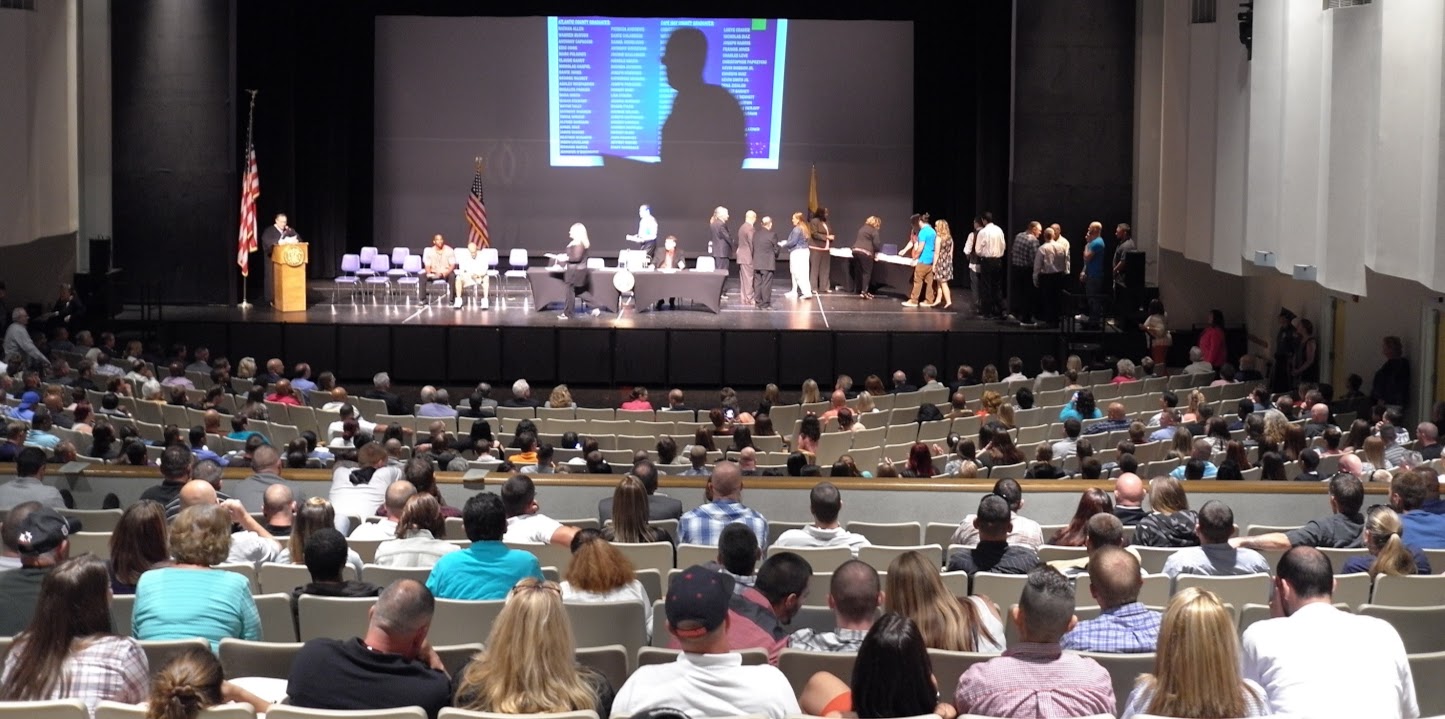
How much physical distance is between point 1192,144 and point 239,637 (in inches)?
617

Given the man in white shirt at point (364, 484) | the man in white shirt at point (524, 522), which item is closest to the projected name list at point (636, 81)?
the man in white shirt at point (364, 484)

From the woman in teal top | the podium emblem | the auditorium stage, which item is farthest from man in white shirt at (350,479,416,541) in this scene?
the podium emblem

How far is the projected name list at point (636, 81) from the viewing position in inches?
1001

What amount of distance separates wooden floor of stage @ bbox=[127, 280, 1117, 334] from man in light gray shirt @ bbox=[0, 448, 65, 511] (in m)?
10.7

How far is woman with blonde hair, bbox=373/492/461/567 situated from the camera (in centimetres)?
645

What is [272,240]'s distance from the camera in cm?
2123

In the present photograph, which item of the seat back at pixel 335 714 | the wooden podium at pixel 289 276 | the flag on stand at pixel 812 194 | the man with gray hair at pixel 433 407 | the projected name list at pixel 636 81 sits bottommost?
the seat back at pixel 335 714

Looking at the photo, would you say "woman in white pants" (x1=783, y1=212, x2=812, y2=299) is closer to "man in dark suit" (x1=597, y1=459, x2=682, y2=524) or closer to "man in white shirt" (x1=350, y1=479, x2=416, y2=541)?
"man in dark suit" (x1=597, y1=459, x2=682, y2=524)

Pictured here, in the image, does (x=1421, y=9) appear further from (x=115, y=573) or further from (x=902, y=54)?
(x=902, y=54)

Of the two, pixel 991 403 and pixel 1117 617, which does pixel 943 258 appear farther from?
pixel 1117 617

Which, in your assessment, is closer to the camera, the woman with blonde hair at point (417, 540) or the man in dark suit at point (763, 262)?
the woman with blonde hair at point (417, 540)

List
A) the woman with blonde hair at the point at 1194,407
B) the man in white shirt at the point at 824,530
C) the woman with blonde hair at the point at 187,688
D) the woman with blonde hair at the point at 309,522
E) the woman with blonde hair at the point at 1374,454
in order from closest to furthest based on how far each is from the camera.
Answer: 1. the woman with blonde hair at the point at 187,688
2. the woman with blonde hair at the point at 309,522
3. the man in white shirt at the point at 824,530
4. the woman with blonde hair at the point at 1374,454
5. the woman with blonde hair at the point at 1194,407

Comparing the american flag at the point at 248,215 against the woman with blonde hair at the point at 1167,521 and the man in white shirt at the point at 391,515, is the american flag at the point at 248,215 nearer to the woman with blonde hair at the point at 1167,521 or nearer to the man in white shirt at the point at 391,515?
the man in white shirt at the point at 391,515

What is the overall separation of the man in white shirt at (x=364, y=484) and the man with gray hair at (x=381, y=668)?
385 cm
